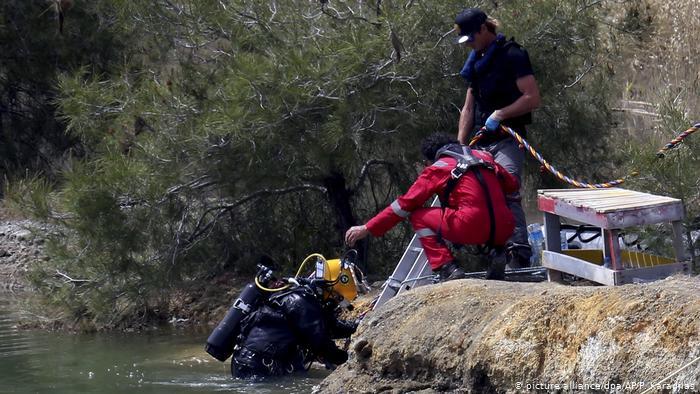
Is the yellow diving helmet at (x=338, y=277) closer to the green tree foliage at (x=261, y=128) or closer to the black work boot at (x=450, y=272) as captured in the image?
the black work boot at (x=450, y=272)

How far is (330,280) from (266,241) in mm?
3322

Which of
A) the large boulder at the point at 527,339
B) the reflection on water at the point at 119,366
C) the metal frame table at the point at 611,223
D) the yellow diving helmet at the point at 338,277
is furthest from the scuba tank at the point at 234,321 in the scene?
the metal frame table at the point at 611,223

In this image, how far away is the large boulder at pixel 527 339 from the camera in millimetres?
5199

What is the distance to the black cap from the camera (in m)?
8.07

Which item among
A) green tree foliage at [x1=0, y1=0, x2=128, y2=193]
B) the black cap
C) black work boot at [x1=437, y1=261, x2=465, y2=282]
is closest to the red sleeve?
black work boot at [x1=437, y1=261, x2=465, y2=282]

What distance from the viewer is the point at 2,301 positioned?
12.8 m

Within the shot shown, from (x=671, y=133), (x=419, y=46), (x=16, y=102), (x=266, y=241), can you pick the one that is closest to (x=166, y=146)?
(x=266, y=241)

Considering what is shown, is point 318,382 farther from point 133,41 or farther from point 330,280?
point 133,41

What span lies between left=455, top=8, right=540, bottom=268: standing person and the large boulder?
59.8 inches

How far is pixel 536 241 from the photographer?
905cm

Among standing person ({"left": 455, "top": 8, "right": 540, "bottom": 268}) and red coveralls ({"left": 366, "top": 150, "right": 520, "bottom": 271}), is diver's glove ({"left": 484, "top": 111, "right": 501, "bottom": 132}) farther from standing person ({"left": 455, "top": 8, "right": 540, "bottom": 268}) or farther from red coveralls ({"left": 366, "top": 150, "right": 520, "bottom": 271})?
red coveralls ({"left": 366, "top": 150, "right": 520, "bottom": 271})

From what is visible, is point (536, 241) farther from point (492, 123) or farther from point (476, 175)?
point (476, 175)

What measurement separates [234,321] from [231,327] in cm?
5

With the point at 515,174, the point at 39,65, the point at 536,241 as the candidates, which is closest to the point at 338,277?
the point at 515,174
